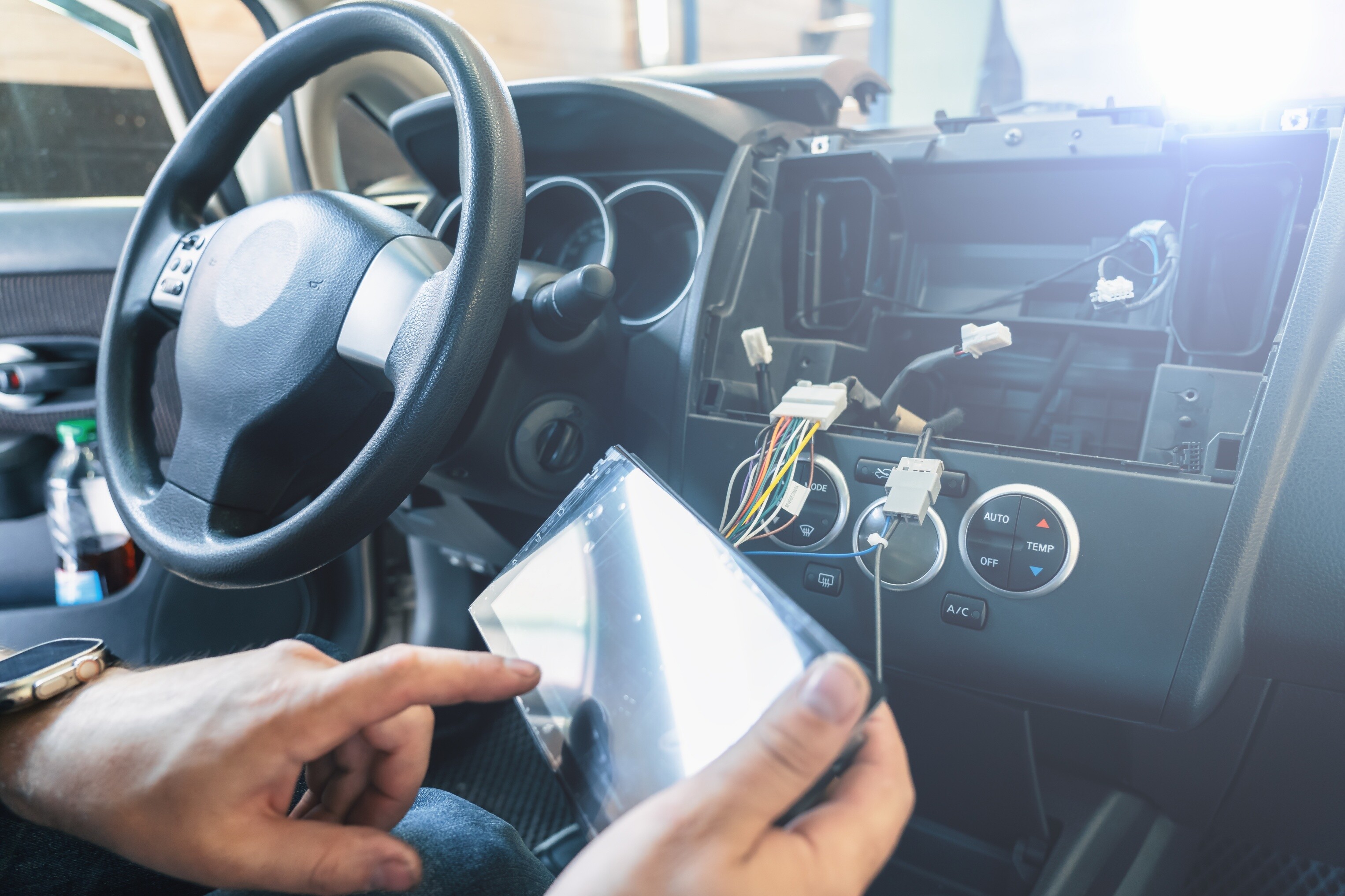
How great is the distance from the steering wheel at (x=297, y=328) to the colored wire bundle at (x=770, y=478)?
29cm

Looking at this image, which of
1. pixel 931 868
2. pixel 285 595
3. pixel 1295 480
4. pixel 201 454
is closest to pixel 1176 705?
pixel 1295 480

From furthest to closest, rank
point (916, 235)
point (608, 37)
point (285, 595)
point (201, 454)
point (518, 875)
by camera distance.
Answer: point (608, 37), point (285, 595), point (916, 235), point (201, 454), point (518, 875)

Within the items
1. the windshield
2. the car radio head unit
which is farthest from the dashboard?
the car radio head unit

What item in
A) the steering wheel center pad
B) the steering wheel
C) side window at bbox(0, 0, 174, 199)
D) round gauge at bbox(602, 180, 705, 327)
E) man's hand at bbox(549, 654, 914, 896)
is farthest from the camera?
side window at bbox(0, 0, 174, 199)

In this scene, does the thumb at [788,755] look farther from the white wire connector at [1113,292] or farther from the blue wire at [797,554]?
the white wire connector at [1113,292]

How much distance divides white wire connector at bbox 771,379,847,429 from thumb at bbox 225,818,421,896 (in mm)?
493

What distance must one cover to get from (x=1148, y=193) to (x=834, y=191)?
13.1 inches

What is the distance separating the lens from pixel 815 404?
0.81 meters

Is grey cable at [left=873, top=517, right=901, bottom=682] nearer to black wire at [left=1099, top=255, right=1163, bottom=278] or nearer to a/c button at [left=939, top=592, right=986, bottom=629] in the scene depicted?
a/c button at [left=939, top=592, right=986, bottom=629]

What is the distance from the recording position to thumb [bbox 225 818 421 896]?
0.46m

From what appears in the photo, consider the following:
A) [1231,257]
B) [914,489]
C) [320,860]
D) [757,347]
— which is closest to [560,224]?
[757,347]

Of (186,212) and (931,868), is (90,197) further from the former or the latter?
(931,868)

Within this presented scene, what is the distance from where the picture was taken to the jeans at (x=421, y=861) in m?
0.58

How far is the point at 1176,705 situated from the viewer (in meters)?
0.67
